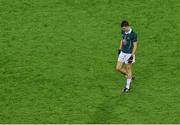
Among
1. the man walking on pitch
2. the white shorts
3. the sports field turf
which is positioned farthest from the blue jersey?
the sports field turf

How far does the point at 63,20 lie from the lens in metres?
26.4

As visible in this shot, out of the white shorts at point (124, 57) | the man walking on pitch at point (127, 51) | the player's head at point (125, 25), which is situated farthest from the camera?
the white shorts at point (124, 57)

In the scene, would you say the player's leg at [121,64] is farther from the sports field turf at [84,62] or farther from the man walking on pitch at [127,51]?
the sports field turf at [84,62]

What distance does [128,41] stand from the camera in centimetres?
2103

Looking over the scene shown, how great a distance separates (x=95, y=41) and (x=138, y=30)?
188cm

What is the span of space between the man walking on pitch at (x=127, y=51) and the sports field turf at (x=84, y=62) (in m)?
0.70

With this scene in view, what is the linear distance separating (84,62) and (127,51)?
2.92 metres

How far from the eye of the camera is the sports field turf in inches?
806

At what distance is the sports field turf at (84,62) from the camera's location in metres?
20.5

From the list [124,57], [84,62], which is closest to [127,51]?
[124,57]

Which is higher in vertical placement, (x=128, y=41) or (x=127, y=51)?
(x=128, y=41)

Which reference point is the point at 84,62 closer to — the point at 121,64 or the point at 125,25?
the point at 121,64

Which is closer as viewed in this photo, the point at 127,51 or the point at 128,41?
the point at 128,41

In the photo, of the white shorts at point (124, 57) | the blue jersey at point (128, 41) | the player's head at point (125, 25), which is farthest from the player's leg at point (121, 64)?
the player's head at point (125, 25)
